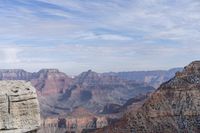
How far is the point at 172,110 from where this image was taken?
268 feet

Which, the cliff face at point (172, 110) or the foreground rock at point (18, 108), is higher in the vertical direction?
the foreground rock at point (18, 108)

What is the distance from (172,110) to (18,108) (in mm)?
74644

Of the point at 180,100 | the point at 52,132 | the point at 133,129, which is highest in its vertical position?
the point at 180,100

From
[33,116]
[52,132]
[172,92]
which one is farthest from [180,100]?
A: [52,132]

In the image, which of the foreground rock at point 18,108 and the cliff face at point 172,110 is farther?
the cliff face at point 172,110

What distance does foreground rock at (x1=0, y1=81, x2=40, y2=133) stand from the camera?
8.88 meters

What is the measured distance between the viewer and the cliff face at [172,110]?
77.9m

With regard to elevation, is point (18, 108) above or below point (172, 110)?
above

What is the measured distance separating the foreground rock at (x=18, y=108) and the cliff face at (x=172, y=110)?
68254 mm

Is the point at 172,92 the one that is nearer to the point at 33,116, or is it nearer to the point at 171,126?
the point at 171,126

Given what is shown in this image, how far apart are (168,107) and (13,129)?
75.8m

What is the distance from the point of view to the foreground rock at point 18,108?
8875 mm

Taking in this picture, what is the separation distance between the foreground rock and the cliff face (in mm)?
68254

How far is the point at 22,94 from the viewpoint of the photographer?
934 centimetres
